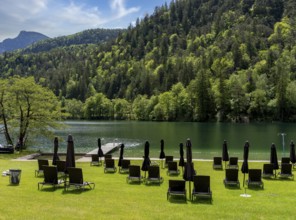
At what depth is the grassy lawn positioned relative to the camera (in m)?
12.0

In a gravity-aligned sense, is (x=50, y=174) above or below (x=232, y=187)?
above

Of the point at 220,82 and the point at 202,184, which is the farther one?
the point at 220,82

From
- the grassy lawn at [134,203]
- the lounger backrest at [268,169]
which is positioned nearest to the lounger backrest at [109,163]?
the grassy lawn at [134,203]

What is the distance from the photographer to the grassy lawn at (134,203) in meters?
12.0

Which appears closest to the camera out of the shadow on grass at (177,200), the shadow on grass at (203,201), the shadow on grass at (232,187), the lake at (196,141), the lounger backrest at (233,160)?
the shadow on grass at (203,201)

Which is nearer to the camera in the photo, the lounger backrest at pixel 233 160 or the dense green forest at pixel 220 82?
the lounger backrest at pixel 233 160

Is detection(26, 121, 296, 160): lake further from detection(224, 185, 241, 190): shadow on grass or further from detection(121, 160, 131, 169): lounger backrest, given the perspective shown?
detection(121, 160, 131, 169): lounger backrest

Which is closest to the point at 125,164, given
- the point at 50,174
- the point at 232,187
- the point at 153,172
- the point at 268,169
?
the point at 153,172

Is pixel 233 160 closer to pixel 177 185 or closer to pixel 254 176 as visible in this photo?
pixel 254 176

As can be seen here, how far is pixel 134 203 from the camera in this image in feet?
45.2

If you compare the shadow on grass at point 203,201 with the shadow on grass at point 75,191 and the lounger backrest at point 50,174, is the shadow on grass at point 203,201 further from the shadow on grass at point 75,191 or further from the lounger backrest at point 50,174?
the lounger backrest at point 50,174

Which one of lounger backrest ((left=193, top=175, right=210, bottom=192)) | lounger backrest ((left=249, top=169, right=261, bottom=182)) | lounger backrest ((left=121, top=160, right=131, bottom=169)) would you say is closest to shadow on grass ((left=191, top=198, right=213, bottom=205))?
lounger backrest ((left=193, top=175, right=210, bottom=192))

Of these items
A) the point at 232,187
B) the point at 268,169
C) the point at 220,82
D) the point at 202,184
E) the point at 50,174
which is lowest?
the point at 232,187

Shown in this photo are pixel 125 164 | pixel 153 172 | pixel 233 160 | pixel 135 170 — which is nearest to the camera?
pixel 153 172
